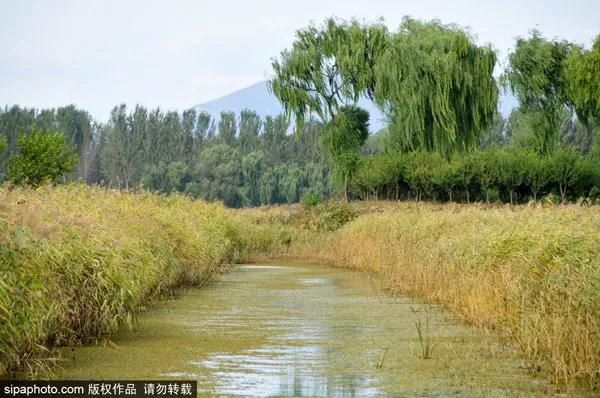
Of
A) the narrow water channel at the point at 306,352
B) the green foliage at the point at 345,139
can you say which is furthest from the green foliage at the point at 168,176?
the narrow water channel at the point at 306,352

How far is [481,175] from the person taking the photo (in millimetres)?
37188

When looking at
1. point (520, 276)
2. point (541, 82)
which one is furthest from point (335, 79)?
point (520, 276)

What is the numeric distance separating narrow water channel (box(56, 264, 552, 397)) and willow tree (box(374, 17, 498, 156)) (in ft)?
78.6

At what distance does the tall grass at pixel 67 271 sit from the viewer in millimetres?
7254

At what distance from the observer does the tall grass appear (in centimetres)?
725

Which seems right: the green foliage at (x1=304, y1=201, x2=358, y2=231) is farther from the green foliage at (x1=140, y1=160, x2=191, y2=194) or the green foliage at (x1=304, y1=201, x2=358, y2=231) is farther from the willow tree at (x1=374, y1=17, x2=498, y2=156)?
the green foliage at (x1=140, y1=160, x2=191, y2=194)

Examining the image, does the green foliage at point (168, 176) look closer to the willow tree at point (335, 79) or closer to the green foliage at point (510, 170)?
the willow tree at point (335, 79)

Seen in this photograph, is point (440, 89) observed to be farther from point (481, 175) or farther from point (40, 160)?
point (40, 160)

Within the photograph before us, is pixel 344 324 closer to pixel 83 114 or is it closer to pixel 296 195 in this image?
pixel 296 195

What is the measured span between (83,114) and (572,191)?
57659 millimetres

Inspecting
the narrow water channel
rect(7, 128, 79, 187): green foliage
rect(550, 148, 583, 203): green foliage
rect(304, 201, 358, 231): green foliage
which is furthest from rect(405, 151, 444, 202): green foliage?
the narrow water channel

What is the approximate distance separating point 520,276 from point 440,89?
90.3 feet

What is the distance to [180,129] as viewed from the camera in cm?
8550

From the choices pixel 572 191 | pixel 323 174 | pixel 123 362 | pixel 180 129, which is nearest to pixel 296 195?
pixel 323 174
